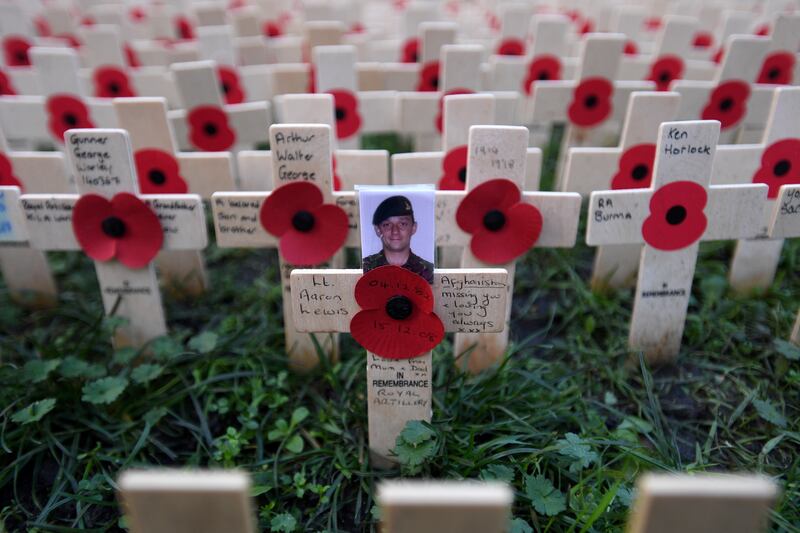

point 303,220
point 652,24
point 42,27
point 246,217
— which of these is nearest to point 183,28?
point 42,27

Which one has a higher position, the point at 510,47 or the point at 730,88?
the point at 510,47

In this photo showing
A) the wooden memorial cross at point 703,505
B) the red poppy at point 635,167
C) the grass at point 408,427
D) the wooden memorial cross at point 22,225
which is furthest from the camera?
the red poppy at point 635,167

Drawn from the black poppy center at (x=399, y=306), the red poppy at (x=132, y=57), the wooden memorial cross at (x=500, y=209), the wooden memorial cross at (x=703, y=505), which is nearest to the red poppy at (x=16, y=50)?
the red poppy at (x=132, y=57)

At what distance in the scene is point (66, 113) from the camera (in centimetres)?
268

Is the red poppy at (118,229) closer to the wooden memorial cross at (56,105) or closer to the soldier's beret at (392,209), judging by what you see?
the soldier's beret at (392,209)

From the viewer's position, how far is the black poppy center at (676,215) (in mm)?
1820

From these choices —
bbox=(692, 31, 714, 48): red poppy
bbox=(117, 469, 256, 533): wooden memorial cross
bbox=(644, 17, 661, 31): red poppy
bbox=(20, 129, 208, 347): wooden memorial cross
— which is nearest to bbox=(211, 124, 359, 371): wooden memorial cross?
bbox=(20, 129, 208, 347): wooden memorial cross

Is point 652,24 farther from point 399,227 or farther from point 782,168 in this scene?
point 399,227

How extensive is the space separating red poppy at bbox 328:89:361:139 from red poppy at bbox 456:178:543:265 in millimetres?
1022

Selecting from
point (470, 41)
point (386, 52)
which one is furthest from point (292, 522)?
point (470, 41)

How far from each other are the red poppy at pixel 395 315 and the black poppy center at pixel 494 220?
0.47 meters

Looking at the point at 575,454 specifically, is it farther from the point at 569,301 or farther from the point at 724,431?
the point at 569,301

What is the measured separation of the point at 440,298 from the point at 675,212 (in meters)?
0.84

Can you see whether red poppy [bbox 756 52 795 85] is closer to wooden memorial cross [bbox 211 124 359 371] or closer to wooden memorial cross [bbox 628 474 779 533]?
wooden memorial cross [bbox 211 124 359 371]
